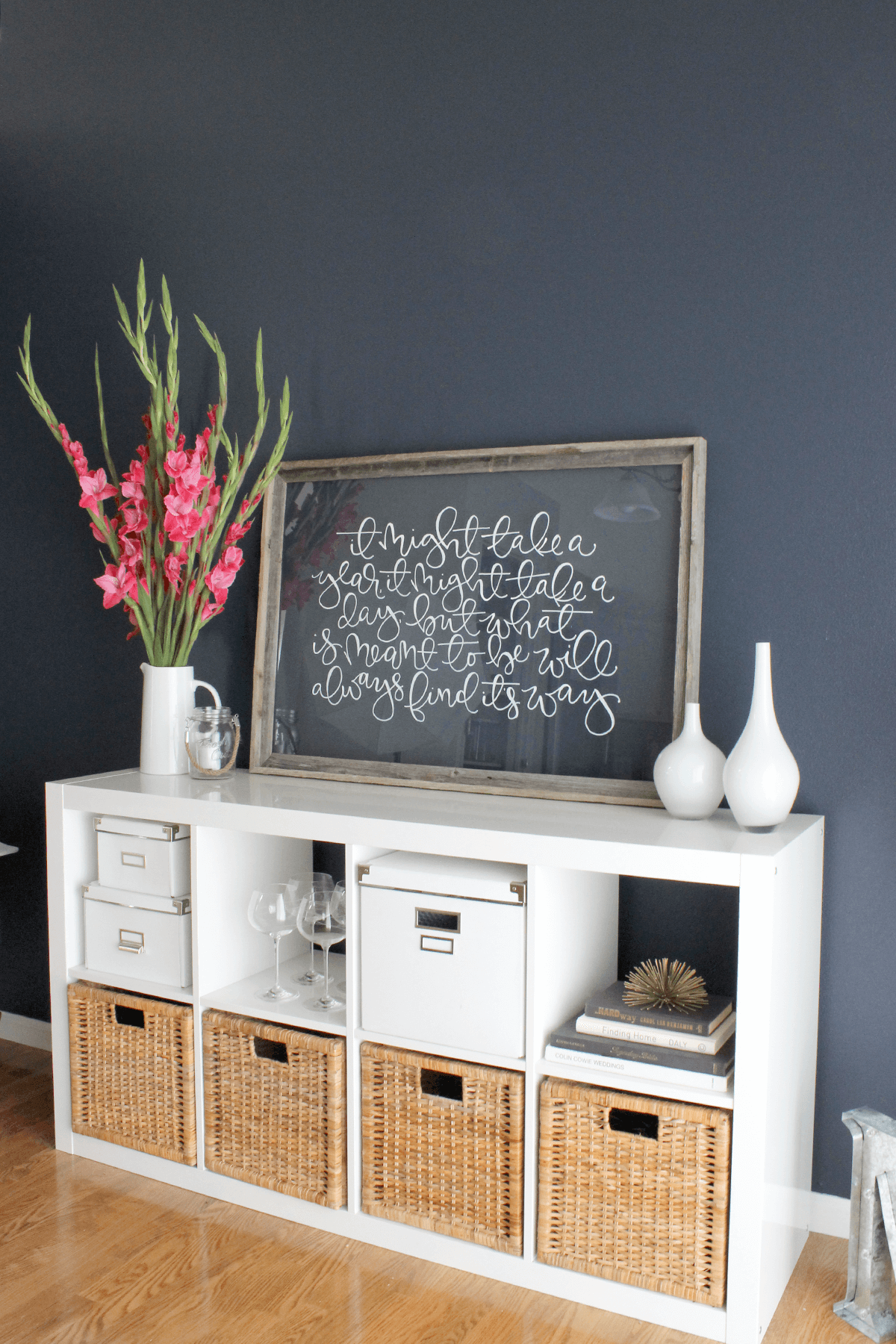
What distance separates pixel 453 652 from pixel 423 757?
0.24 metres

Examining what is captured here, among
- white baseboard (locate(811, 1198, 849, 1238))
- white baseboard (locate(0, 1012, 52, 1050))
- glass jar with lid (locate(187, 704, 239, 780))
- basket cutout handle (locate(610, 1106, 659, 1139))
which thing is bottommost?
white baseboard (locate(0, 1012, 52, 1050))

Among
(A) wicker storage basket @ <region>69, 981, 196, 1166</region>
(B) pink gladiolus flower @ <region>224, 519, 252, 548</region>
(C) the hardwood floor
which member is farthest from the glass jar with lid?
(C) the hardwood floor

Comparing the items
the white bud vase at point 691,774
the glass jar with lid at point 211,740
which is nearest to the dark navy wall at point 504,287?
the white bud vase at point 691,774

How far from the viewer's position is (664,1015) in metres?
1.84

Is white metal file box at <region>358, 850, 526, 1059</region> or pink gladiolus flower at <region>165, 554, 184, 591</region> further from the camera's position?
pink gladiolus flower at <region>165, 554, 184, 591</region>

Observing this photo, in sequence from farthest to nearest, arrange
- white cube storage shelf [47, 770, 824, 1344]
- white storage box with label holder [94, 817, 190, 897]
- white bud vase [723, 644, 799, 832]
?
white storage box with label holder [94, 817, 190, 897] → white bud vase [723, 644, 799, 832] → white cube storage shelf [47, 770, 824, 1344]

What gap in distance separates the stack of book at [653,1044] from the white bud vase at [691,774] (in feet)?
1.13

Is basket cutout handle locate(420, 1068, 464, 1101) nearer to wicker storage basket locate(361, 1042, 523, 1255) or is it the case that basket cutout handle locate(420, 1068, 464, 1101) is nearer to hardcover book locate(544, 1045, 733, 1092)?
wicker storage basket locate(361, 1042, 523, 1255)

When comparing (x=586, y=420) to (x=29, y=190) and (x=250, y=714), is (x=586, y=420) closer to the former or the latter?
(x=250, y=714)

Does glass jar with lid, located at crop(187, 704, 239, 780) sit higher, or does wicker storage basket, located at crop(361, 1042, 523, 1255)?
glass jar with lid, located at crop(187, 704, 239, 780)

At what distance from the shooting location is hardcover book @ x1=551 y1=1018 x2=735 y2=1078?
178 cm

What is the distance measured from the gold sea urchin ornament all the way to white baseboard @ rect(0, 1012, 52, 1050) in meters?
1.79

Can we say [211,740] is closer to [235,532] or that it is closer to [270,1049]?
[235,532]

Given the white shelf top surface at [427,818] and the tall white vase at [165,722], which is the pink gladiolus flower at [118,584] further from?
the white shelf top surface at [427,818]
